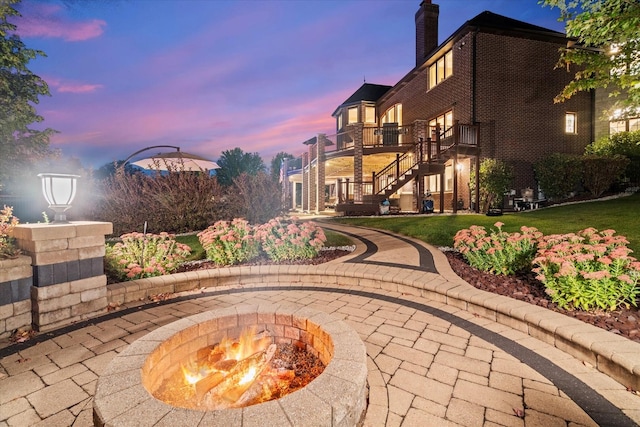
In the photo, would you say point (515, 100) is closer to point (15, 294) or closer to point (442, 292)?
point (442, 292)

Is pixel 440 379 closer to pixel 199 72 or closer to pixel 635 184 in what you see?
pixel 635 184

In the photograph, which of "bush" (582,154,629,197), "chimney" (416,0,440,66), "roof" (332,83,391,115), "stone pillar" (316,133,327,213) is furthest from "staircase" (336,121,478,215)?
"roof" (332,83,391,115)

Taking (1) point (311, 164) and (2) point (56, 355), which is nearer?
(2) point (56, 355)

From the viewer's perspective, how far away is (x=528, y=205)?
1320cm

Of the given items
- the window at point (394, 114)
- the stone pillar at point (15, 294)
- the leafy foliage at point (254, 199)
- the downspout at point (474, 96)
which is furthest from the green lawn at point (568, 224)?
the window at point (394, 114)

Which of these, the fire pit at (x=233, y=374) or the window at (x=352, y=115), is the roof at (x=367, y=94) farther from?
the fire pit at (x=233, y=374)

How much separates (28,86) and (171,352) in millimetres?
18891

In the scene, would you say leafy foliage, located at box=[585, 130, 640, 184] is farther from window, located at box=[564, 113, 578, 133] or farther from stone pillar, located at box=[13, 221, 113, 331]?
stone pillar, located at box=[13, 221, 113, 331]

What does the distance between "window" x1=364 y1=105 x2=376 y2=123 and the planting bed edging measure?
63.8ft

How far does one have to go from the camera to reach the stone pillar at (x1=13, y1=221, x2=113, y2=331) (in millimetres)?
3303

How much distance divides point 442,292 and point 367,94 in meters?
23.3

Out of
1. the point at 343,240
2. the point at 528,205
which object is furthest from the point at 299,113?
the point at 343,240

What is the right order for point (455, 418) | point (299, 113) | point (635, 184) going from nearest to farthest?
1. point (455, 418)
2. point (635, 184)
3. point (299, 113)

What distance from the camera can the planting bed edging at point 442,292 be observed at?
239 cm
